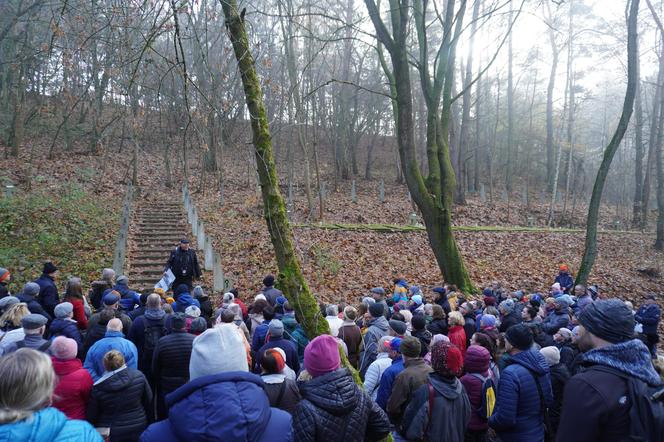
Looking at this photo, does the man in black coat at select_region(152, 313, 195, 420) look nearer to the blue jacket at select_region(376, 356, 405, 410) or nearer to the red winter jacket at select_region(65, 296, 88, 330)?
the blue jacket at select_region(376, 356, 405, 410)

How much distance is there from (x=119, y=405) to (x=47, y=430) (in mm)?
2346

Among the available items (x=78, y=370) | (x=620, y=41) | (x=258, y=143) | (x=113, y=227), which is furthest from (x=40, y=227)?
(x=620, y=41)

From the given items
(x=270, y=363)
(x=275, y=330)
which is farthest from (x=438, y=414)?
(x=275, y=330)

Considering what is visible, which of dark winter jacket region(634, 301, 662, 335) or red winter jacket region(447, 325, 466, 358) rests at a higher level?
red winter jacket region(447, 325, 466, 358)

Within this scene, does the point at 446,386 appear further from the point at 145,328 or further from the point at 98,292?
the point at 98,292

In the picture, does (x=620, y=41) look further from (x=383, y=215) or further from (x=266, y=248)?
(x=266, y=248)

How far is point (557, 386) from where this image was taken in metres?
4.82

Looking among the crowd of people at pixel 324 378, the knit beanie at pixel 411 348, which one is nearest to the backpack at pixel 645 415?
the crowd of people at pixel 324 378

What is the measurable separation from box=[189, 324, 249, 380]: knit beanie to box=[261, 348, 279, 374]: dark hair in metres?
1.24

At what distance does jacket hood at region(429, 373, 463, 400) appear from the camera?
3.66 meters

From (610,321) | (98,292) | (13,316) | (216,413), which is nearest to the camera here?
(216,413)

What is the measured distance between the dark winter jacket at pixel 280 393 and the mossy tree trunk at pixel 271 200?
1.49 ft

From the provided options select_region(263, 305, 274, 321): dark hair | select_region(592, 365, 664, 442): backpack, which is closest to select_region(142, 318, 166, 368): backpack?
select_region(263, 305, 274, 321): dark hair

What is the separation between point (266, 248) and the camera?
13984mm
